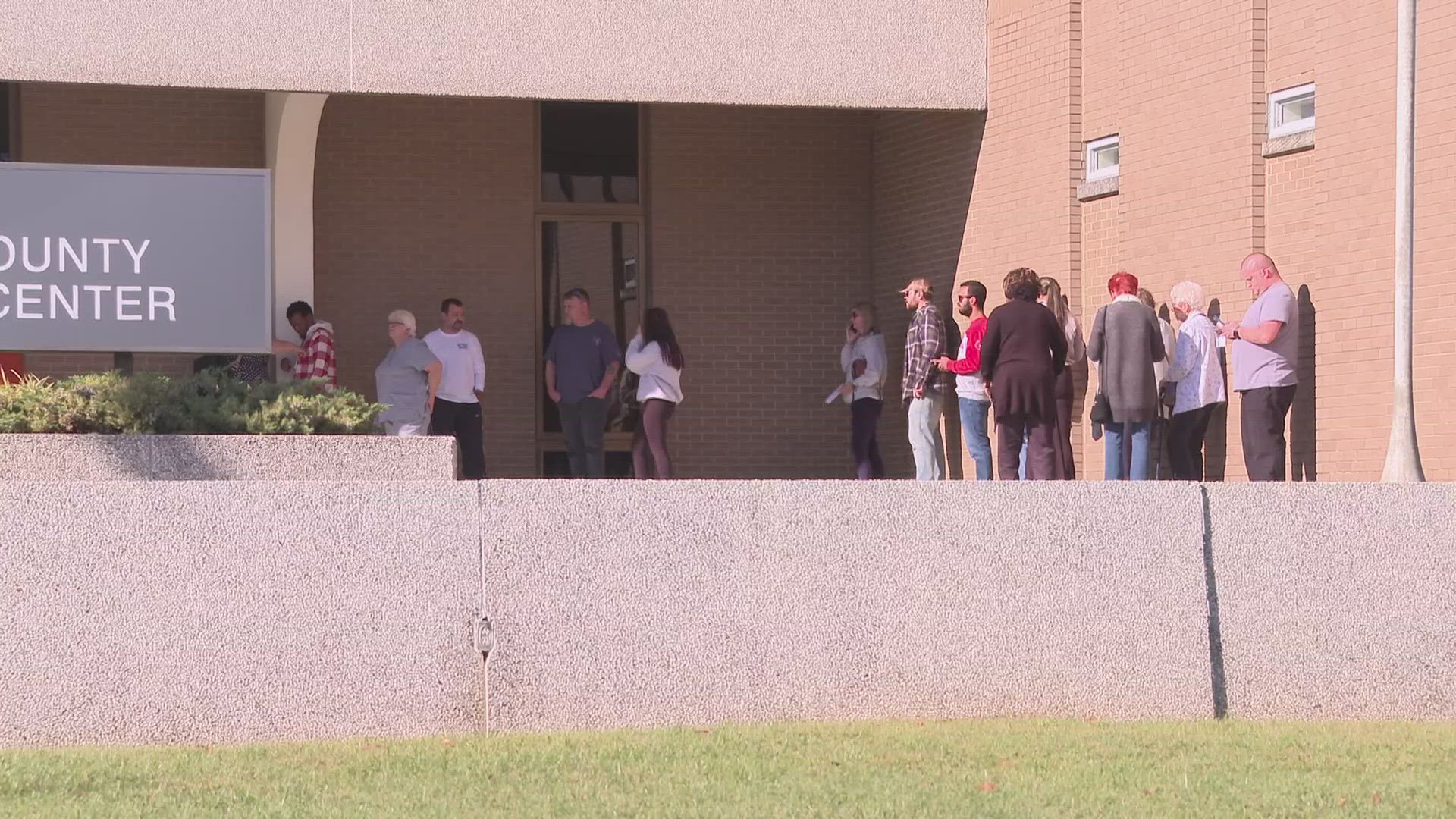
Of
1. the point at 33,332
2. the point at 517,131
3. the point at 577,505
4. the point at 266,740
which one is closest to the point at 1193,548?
the point at 577,505

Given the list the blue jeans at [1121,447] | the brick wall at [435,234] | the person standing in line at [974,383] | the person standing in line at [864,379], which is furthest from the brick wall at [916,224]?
the brick wall at [435,234]

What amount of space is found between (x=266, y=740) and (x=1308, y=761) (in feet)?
11.1

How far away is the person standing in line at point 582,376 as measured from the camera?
1400cm

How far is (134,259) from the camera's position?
9031mm

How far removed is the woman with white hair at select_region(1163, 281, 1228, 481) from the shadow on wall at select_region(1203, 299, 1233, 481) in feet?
0.78

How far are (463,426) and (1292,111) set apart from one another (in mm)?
5889

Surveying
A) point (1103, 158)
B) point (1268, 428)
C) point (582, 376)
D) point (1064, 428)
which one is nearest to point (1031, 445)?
point (1064, 428)

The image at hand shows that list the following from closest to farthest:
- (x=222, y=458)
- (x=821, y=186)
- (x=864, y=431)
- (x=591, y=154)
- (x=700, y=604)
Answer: (x=700, y=604), (x=222, y=458), (x=864, y=431), (x=591, y=154), (x=821, y=186)

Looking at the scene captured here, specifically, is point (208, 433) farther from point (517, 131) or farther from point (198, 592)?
point (517, 131)

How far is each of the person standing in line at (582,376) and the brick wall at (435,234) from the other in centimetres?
210

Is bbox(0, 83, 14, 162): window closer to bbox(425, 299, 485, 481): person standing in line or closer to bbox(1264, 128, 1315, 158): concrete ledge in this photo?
bbox(425, 299, 485, 481): person standing in line

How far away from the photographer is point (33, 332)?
8.89 metres

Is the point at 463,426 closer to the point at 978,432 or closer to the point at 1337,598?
the point at 978,432

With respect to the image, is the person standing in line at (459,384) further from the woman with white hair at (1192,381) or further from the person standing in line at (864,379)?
the woman with white hair at (1192,381)
